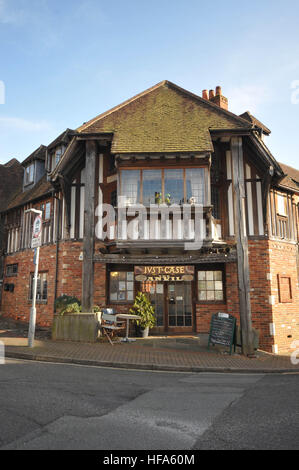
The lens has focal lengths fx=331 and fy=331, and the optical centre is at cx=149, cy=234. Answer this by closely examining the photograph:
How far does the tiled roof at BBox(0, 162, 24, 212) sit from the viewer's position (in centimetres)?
2130

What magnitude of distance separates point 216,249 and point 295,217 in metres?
5.03

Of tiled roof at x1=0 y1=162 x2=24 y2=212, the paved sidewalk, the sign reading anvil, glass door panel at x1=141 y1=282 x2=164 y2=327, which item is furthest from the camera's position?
tiled roof at x1=0 y1=162 x2=24 y2=212

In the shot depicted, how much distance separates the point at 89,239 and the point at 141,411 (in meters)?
7.76

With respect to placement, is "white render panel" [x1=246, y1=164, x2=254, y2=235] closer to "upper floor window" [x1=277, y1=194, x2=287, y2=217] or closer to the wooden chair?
"upper floor window" [x1=277, y1=194, x2=287, y2=217]

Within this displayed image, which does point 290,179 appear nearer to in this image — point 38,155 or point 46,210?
point 46,210

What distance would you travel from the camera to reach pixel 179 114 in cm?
1329

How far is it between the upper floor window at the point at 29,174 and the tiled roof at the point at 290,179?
13168mm

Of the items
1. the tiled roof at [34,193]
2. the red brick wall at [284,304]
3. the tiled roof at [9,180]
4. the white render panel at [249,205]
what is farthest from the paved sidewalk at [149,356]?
the tiled roof at [9,180]

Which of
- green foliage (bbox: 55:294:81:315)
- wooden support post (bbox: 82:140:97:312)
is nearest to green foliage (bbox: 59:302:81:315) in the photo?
green foliage (bbox: 55:294:81:315)

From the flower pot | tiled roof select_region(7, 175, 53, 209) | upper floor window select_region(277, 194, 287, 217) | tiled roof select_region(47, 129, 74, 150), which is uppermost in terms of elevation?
tiled roof select_region(47, 129, 74, 150)

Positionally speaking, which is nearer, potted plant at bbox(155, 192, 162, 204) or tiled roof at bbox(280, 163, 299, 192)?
potted plant at bbox(155, 192, 162, 204)

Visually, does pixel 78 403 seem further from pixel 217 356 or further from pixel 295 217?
pixel 295 217

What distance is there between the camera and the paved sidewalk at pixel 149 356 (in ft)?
27.5

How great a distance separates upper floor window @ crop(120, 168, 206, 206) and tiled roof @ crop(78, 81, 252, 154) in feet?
2.59
